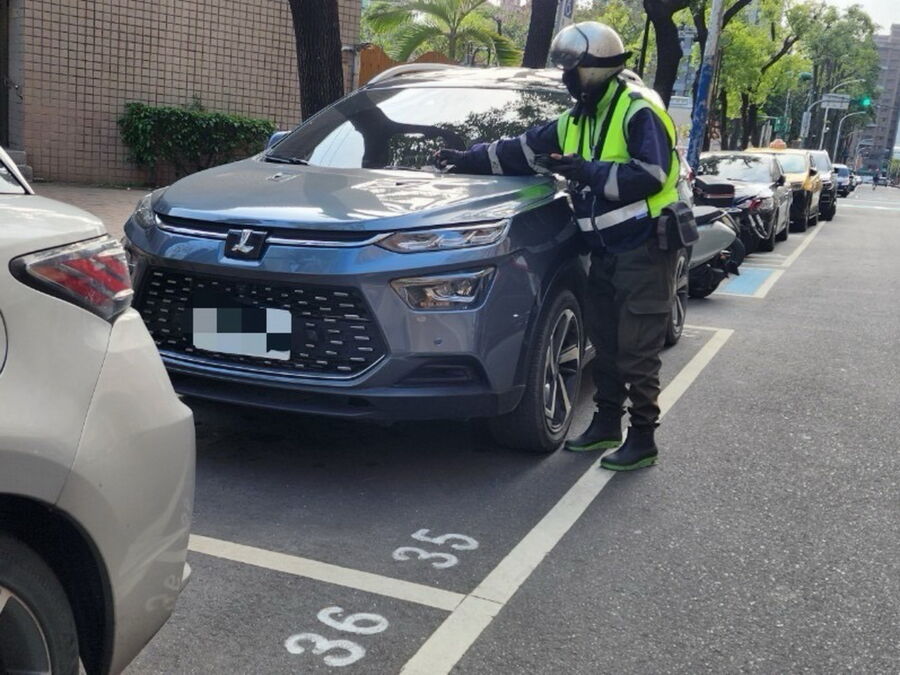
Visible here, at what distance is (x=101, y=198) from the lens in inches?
512

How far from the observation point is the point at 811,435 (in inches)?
218

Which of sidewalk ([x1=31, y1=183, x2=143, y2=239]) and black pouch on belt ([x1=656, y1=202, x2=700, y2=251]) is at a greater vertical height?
black pouch on belt ([x1=656, y1=202, x2=700, y2=251])

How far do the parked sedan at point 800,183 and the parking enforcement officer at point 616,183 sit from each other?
51.5ft

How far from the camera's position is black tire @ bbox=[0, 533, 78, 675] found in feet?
6.53

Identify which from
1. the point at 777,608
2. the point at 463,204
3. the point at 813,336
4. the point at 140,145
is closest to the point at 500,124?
the point at 463,204

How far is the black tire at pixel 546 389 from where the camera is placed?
15.1 ft

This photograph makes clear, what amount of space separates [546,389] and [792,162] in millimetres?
16962

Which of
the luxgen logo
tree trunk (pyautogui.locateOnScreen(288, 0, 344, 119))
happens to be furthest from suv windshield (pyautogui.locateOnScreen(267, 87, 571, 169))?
tree trunk (pyautogui.locateOnScreen(288, 0, 344, 119))

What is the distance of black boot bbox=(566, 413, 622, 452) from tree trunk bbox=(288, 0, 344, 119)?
504 centimetres

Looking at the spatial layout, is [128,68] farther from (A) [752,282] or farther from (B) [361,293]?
(B) [361,293]

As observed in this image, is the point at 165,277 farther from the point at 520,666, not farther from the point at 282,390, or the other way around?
the point at 520,666

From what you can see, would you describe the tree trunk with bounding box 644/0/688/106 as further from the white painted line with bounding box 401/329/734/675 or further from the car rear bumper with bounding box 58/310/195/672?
the car rear bumper with bounding box 58/310/195/672

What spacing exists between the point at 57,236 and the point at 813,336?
7.43m

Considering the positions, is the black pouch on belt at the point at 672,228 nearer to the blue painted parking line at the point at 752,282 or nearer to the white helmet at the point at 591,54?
the white helmet at the point at 591,54
